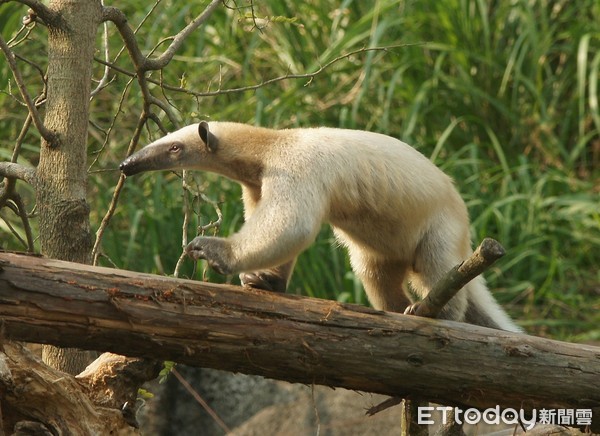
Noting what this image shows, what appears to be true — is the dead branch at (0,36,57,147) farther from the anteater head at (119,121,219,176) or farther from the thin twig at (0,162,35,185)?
the anteater head at (119,121,219,176)

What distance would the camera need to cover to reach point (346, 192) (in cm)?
396

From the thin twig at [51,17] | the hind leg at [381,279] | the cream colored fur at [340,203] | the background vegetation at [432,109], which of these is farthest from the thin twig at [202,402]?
the thin twig at [51,17]

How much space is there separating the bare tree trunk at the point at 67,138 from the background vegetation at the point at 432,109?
3029 mm

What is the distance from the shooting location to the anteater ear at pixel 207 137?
4.07 meters

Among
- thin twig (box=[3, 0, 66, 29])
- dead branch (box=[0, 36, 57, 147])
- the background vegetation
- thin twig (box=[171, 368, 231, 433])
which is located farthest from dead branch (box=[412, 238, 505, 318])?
the background vegetation

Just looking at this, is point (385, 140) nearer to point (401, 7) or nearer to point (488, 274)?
point (488, 274)

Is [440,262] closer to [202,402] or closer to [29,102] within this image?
[29,102]

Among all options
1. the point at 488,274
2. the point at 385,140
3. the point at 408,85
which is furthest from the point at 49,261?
the point at 408,85

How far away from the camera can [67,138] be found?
364 cm

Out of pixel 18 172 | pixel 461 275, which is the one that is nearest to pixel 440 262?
pixel 461 275

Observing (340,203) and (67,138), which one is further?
(340,203)

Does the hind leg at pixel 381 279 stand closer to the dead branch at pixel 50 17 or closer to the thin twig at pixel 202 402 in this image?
the dead branch at pixel 50 17

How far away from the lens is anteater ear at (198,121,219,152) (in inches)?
160

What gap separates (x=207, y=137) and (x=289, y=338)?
3.87 feet
